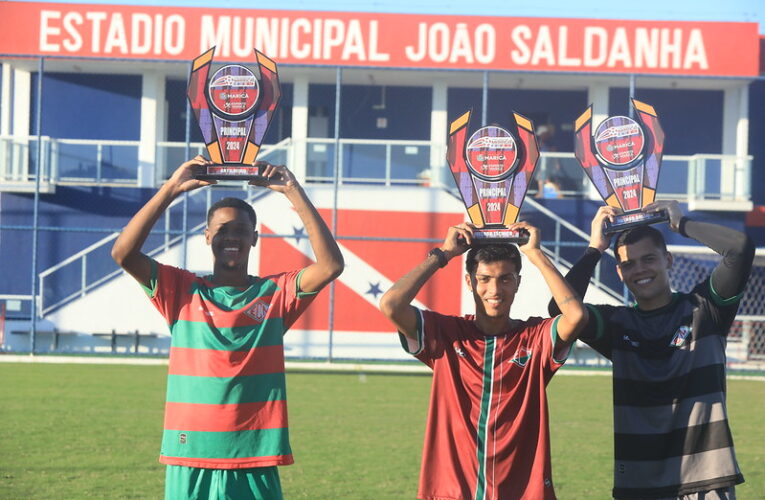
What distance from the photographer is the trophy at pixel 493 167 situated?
434 cm

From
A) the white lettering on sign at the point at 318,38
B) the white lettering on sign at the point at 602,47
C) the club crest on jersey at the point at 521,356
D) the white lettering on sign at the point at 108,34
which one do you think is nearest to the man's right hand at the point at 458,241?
the club crest on jersey at the point at 521,356

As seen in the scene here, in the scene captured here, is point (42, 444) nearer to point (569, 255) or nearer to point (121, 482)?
point (121, 482)

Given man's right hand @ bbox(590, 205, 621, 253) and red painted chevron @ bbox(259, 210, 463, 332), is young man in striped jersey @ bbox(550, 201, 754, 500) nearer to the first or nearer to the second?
man's right hand @ bbox(590, 205, 621, 253)

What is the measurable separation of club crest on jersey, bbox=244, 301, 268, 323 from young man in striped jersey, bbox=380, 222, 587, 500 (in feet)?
1.74

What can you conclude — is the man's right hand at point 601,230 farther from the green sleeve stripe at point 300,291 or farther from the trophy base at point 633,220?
the green sleeve stripe at point 300,291

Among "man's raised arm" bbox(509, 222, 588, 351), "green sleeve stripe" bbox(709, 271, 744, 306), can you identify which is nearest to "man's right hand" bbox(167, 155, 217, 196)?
"man's raised arm" bbox(509, 222, 588, 351)

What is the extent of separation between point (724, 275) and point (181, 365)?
221 centimetres

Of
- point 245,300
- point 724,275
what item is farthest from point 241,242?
point 724,275

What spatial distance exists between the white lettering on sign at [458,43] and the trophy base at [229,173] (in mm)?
14687

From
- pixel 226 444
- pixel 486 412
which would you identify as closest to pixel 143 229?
pixel 226 444

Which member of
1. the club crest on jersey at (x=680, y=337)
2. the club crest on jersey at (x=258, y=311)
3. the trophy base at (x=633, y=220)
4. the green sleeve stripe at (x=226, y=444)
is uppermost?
the trophy base at (x=633, y=220)

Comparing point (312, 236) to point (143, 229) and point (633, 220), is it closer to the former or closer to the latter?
point (143, 229)

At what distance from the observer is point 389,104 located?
22.7 meters

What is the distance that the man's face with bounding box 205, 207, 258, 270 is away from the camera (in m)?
4.28
